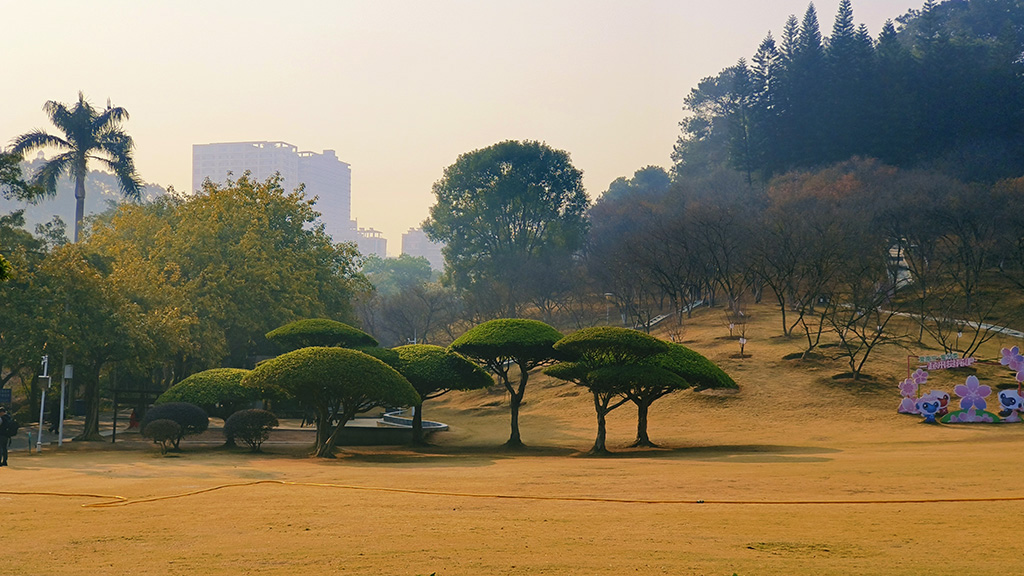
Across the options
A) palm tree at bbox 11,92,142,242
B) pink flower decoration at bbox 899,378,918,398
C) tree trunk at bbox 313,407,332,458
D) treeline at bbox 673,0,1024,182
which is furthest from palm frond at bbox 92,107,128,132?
treeline at bbox 673,0,1024,182

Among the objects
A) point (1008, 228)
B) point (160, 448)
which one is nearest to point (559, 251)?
point (1008, 228)

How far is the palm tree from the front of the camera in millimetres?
50969

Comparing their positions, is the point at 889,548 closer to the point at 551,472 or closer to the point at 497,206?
the point at 551,472

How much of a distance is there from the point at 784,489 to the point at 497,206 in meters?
71.6

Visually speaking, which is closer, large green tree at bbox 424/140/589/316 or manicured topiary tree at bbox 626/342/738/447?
manicured topiary tree at bbox 626/342/738/447

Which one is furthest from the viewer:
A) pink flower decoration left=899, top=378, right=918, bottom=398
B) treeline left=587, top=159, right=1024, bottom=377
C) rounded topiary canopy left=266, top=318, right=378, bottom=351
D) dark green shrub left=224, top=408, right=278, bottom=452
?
treeline left=587, top=159, right=1024, bottom=377

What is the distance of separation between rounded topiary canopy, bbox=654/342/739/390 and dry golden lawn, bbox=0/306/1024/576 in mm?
2237

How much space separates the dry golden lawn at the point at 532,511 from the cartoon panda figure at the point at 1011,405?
114 inches

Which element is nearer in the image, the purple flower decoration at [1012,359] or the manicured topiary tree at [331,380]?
the manicured topiary tree at [331,380]

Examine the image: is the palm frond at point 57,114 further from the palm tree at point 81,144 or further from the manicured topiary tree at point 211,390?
the manicured topiary tree at point 211,390

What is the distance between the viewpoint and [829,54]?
98.6m

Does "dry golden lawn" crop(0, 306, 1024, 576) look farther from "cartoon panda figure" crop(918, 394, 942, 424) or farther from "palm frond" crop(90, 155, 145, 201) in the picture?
"palm frond" crop(90, 155, 145, 201)

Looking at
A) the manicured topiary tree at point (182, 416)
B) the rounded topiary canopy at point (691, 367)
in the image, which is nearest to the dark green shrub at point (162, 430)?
the manicured topiary tree at point (182, 416)

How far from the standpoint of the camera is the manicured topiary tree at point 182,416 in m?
28.8
